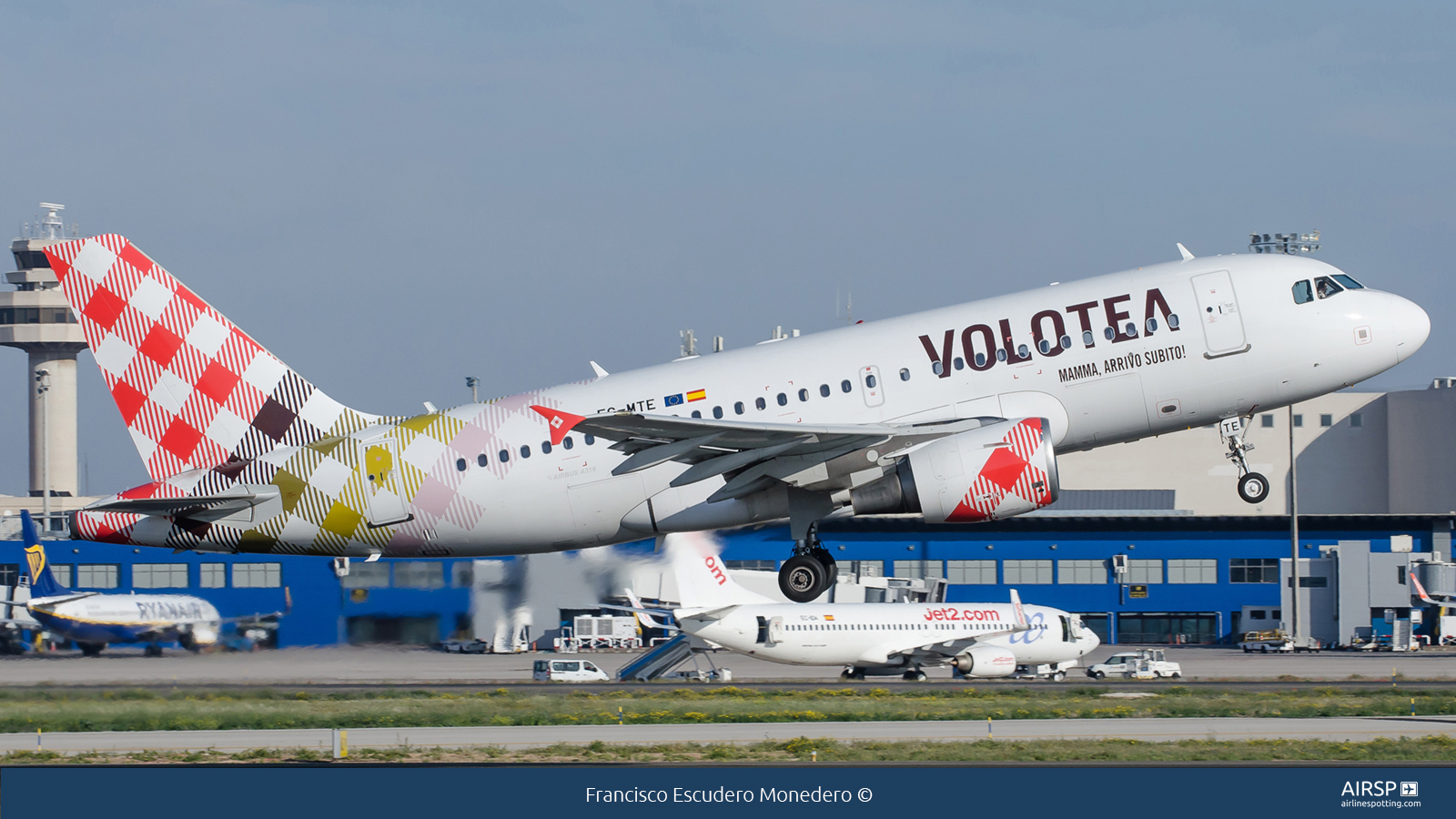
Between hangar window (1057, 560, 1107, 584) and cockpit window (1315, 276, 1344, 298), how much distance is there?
52017 millimetres

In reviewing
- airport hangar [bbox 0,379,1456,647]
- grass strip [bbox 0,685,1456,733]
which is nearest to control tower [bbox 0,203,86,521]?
airport hangar [bbox 0,379,1456,647]

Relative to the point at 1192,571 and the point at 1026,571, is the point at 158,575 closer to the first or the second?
the point at 1026,571

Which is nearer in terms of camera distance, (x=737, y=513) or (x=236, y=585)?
(x=737, y=513)

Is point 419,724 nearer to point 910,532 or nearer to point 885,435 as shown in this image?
point 885,435

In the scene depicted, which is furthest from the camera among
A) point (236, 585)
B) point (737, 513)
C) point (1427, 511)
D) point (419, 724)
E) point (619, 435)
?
point (1427, 511)

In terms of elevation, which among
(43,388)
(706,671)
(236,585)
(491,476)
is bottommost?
(706,671)

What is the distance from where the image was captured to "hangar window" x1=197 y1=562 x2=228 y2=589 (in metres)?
47.4

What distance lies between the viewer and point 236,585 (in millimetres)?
46562

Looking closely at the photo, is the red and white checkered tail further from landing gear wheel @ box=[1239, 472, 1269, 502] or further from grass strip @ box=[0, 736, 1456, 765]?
landing gear wheel @ box=[1239, 472, 1269, 502]

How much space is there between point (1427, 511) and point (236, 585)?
285ft

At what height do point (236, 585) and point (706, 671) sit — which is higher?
point (236, 585)

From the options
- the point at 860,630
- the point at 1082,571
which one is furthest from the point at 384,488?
the point at 1082,571

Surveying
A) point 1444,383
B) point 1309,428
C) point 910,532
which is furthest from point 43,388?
point 1444,383

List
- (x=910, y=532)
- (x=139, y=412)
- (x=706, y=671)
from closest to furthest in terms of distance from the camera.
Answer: (x=139, y=412) → (x=706, y=671) → (x=910, y=532)
